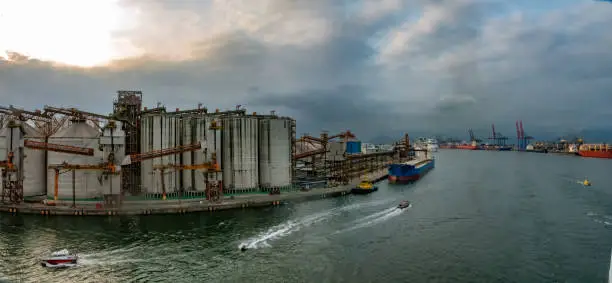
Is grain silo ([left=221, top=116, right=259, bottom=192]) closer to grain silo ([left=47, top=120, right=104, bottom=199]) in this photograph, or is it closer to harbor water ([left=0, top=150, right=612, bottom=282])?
harbor water ([left=0, top=150, right=612, bottom=282])

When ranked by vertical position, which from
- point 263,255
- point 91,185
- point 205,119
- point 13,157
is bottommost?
point 263,255

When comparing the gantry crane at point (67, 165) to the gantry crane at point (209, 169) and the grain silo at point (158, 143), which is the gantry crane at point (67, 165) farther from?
the grain silo at point (158, 143)

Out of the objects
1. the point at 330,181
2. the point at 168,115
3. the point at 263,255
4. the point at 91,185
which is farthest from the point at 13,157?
the point at 330,181

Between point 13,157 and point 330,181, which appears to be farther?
point 330,181

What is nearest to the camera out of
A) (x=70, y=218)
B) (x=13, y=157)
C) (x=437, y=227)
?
(x=437, y=227)

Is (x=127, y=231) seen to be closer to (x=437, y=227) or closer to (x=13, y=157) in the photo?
(x=13, y=157)

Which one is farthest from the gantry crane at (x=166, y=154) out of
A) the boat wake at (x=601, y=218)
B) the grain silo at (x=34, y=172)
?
the boat wake at (x=601, y=218)

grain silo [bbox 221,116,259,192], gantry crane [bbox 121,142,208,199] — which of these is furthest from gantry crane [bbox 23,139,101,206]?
grain silo [bbox 221,116,259,192]
